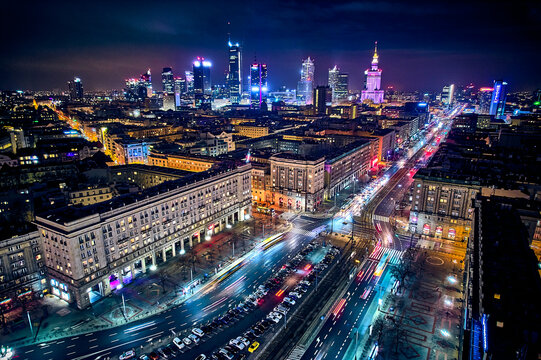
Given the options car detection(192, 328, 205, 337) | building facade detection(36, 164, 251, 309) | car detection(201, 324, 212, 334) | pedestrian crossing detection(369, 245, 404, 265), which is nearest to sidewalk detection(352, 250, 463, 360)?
pedestrian crossing detection(369, 245, 404, 265)

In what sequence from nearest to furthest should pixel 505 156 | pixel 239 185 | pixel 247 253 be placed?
pixel 247 253 → pixel 239 185 → pixel 505 156

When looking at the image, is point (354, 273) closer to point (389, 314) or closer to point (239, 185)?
point (389, 314)

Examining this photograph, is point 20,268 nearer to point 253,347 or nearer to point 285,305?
point 253,347

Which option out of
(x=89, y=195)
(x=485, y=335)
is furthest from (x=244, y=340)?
(x=89, y=195)

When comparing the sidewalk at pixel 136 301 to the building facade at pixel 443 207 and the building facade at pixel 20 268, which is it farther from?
the building facade at pixel 443 207

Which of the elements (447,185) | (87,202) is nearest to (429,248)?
(447,185)

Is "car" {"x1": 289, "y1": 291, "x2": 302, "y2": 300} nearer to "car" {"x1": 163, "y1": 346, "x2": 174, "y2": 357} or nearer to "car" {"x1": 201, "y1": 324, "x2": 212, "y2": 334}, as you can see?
"car" {"x1": 201, "y1": 324, "x2": 212, "y2": 334}
